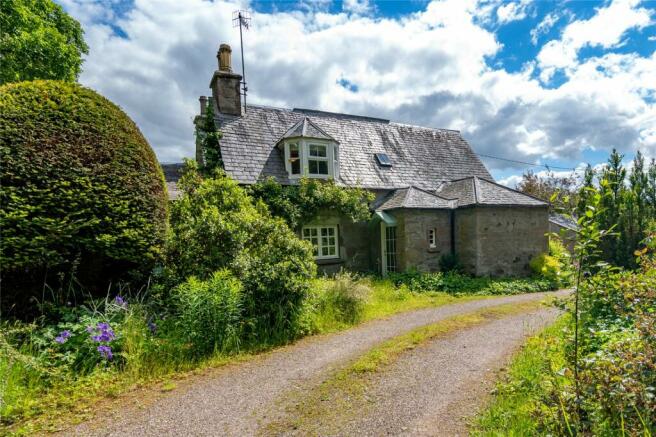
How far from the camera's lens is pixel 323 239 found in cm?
1365

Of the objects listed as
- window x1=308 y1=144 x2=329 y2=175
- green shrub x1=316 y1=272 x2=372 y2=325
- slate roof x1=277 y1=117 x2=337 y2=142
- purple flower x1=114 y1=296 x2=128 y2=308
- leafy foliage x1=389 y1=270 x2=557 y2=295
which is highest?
slate roof x1=277 y1=117 x2=337 y2=142

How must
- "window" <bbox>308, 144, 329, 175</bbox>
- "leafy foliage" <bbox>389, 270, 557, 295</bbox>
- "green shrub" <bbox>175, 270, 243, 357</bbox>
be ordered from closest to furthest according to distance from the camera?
"green shrub" <bbox>175, 270, 243, 357</bbox> < "leafy foliage" <bbox>389, 270, 557, 295</bbox> < "window" <bbox>308, 144, 329, 175</bbox>

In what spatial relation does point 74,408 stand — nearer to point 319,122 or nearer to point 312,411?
point 312,411

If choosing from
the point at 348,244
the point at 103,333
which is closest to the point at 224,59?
the point at 348,244

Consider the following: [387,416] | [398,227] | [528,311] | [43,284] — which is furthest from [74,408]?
[398,227]

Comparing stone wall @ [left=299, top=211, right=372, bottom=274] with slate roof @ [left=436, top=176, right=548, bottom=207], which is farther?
stone wall @ [left=299, top=211, right=372, bottom=274]

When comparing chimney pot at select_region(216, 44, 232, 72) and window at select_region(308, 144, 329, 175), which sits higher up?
chimney pot at select_region(216, 44, 232, 72)

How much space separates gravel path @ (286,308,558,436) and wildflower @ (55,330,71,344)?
156 inches

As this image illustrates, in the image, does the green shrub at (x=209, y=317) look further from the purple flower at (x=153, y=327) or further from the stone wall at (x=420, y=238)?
the stone wall at (x=420, y=238)

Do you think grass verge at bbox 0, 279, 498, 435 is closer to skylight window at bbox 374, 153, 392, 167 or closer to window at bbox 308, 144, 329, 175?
window at bbox 308, 144, 329, 175

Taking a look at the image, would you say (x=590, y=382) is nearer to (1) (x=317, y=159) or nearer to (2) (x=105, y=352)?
(2) (x=105, y=352)

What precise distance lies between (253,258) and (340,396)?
3.66 m

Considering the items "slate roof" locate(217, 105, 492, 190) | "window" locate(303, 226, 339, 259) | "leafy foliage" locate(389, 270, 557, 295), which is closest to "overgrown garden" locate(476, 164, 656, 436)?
"leafy foliage" locate(389, 270, 557, 295)

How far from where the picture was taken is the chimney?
14391 millimetres
